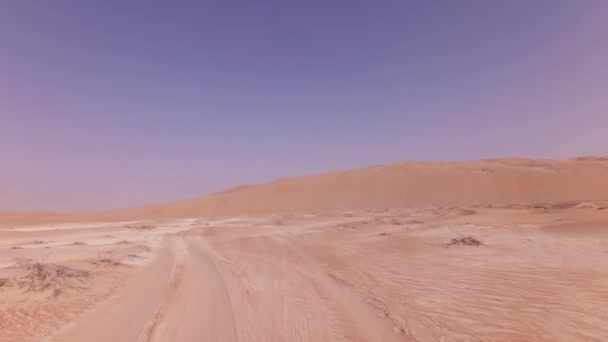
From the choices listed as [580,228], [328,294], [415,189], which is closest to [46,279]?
[328,294]

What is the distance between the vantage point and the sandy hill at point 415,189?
42.1 m

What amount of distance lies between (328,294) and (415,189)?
4342 cm

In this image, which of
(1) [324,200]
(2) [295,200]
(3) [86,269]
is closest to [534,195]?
(1) [324,200]

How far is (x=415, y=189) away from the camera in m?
49.1

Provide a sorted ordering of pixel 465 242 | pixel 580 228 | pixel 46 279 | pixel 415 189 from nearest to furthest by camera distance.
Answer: pixel 46 279 < pixel 465 242 < pixel 580 228 < pixel 415 189

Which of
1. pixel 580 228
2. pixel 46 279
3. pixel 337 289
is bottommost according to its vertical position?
pixel 580 228

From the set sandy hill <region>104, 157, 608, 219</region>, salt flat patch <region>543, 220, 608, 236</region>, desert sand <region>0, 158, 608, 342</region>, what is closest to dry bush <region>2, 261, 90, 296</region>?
desert sand <region>0, 158, 608, 342</region>

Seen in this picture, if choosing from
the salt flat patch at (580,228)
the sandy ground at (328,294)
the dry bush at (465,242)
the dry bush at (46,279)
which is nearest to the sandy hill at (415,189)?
the salt flat patch at (580,228)

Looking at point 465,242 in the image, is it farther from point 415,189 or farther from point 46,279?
point 415,189

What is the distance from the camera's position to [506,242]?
46.2 feet

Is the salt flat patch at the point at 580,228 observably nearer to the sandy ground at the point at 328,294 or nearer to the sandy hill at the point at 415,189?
the sandy ground at the point at 328,294

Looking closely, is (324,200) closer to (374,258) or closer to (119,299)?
(374,258)

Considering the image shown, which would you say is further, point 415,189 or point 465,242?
point 415,189

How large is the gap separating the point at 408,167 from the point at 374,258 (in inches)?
1891
